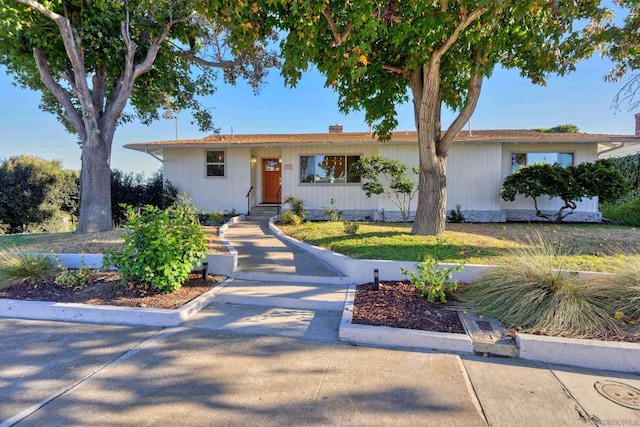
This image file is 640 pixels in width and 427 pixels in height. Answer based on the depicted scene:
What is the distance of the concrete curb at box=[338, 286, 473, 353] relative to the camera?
340cm

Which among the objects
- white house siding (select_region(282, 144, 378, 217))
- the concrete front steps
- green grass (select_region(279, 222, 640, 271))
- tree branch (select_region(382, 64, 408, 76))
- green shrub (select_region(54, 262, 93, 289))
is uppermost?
tree branch (select_region(382, 64, 408, 76))

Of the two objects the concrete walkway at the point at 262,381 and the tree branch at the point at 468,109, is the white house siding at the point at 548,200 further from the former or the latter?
the concrete walkway at the point at 262,381

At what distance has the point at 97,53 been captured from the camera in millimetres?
8758

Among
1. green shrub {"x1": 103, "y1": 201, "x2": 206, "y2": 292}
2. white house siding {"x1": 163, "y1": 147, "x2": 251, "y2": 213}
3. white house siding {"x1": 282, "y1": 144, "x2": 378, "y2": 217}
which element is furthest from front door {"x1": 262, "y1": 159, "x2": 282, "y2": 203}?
green shrub {"x1": 103, "y1": 201, "x2": 206, "y2": 292}

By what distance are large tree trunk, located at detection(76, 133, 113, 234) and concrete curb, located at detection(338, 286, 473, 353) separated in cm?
821

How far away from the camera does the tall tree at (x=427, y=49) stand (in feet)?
16.5

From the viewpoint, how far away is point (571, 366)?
3156 millimetres

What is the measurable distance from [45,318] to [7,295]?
1.08 metres

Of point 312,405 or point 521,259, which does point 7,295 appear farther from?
point 521,259

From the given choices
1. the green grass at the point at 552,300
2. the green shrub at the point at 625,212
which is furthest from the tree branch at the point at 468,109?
the green shrub at the point at 625,212

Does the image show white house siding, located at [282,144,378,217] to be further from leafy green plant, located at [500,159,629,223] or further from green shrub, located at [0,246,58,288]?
green shrub, located at [0,246,58,288]

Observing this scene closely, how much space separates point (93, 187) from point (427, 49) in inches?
353

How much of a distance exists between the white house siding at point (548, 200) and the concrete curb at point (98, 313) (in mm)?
11987

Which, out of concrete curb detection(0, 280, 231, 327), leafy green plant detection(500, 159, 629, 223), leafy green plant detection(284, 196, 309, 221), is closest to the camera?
concrete curb detection(0, 280, 231, 327)
